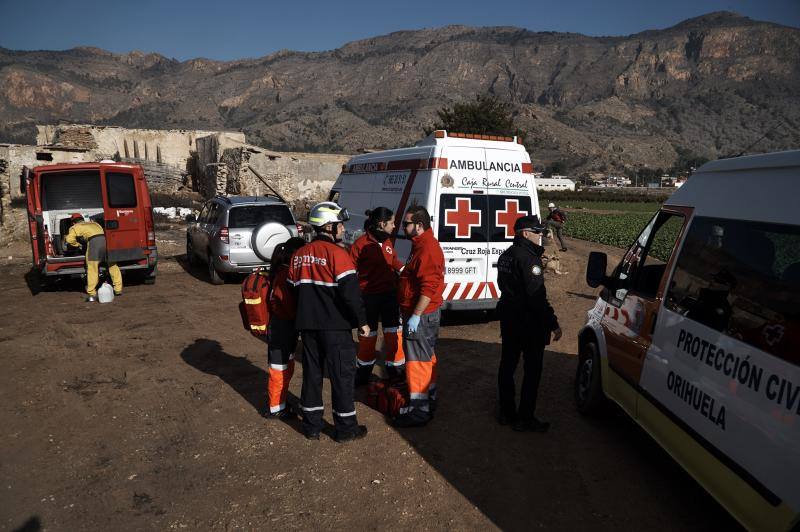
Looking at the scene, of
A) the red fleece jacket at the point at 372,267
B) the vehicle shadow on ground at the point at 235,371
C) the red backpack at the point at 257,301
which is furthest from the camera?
the red fleece jacket at the point at 372,267

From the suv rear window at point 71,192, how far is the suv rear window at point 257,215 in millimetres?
3141

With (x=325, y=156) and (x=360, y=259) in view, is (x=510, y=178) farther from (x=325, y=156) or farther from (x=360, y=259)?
(x=325, y=156)

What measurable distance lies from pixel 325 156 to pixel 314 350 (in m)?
25.2

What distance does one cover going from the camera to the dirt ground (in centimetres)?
369

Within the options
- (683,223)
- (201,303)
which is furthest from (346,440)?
(201,303)

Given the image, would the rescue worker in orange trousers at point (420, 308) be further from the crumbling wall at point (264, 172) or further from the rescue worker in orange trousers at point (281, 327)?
the crumbling wall at point (264, 172)

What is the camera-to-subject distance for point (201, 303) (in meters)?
10.1

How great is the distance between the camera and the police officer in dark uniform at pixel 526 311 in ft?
15.2

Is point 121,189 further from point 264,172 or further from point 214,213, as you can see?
point 264,172

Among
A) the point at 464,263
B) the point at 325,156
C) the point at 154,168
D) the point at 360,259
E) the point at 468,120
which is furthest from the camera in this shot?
the point at 468,120

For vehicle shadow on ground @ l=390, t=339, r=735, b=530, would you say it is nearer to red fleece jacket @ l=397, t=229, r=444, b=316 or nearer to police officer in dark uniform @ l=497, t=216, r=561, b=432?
police officer in dark uniform @ l=497, t=216, r=561, b=432

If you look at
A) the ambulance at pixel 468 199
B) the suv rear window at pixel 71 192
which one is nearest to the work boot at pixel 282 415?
the ambulance at pixel 468 199

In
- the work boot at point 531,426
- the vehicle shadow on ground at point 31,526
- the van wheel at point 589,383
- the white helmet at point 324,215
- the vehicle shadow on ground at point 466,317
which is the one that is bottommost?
the vehicle shadow on ground at point 466,317

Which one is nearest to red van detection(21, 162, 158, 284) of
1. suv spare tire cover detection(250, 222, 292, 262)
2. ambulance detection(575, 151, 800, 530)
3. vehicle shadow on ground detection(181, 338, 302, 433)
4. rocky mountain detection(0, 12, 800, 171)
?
suv spare tire cover detection(250, 222, 292, 262)
